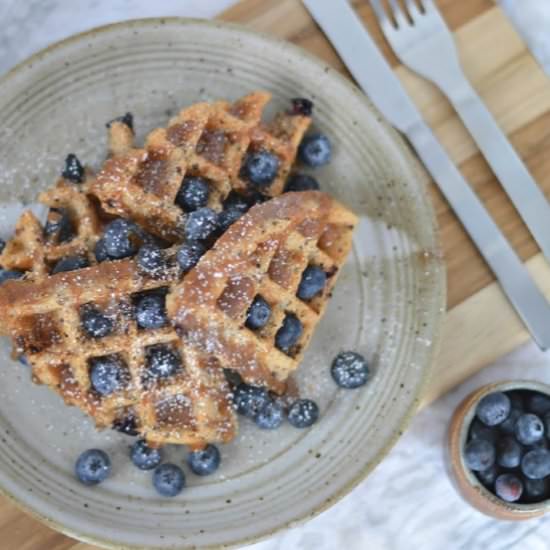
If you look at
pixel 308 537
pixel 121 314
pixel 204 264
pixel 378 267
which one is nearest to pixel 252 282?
pixel 204 264

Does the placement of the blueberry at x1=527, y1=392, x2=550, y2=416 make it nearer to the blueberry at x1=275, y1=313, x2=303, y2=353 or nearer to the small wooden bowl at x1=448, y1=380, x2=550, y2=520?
the small wooden bowl at x1=448, y1=380, x2=550, y2=520

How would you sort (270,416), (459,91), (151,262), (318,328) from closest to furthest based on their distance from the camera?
1. (151,262)
2. (270,416)
3. (318,328)
4. (459,91)

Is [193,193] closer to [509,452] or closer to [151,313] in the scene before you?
[151,313]

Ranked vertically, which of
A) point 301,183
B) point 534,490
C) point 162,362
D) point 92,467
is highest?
point 301,183

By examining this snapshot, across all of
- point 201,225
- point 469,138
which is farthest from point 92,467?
point 469,138

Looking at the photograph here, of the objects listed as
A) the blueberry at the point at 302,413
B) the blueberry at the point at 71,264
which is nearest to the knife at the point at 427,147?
the blueberry at the point at 302,413

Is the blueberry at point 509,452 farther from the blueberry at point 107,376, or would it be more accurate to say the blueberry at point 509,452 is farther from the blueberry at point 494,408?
the blueberry at point 107,376
